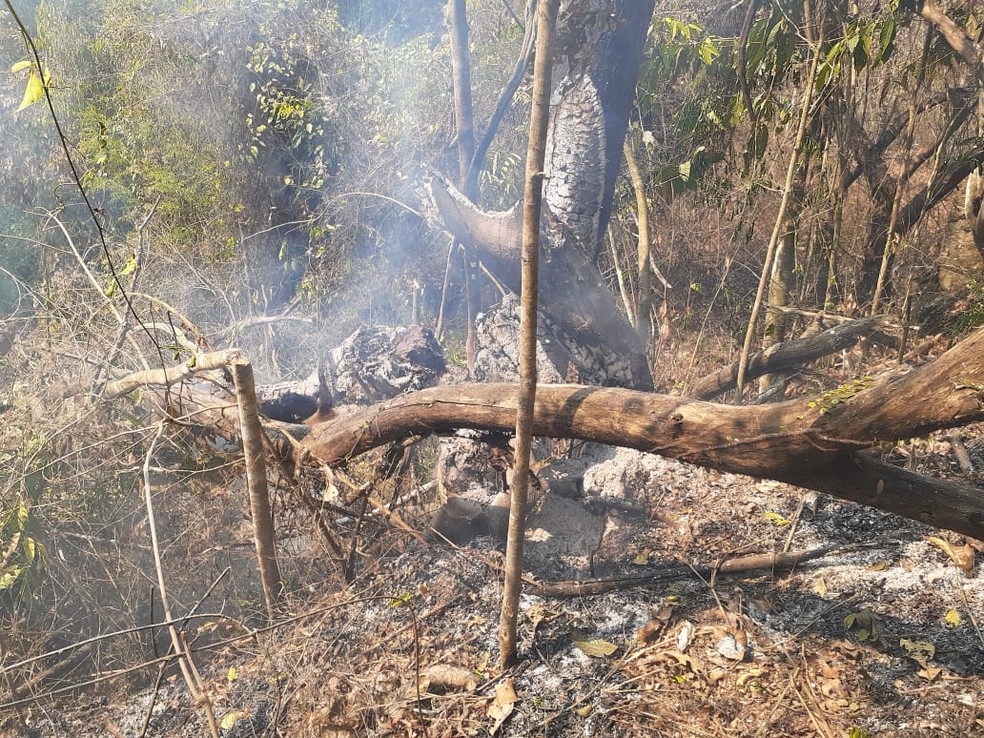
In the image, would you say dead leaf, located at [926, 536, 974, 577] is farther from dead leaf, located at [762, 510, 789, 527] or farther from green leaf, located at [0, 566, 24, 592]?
green leaf, located at [0, 566, 24, 592]

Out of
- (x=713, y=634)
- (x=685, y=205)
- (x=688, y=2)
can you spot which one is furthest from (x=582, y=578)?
(x=688, y=2)

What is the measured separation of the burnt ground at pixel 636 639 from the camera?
A: 2.20m

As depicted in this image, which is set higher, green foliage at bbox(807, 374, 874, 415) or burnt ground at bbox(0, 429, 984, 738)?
green foliage at bbox(807, 374, 874, 415)

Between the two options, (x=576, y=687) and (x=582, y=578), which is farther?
(x=582, y=578)

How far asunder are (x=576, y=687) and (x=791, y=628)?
788 millimetres

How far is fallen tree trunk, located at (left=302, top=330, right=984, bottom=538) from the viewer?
1.80m

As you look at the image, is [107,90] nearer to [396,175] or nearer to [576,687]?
[396,175]

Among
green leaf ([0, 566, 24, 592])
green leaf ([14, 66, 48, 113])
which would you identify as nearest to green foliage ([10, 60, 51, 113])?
green leaf ([14, 66, 48, 113])

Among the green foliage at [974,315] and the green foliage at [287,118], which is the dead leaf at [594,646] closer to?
the green foliage at [974,315]

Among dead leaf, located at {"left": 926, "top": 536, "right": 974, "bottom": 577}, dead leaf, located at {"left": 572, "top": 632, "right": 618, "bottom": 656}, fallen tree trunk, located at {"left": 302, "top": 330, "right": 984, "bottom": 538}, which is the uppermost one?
fallen tree trunk, located at {"left": 302, "top": 330, "right": 984, "bottom": 538}

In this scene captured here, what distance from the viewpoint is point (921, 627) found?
2354mm

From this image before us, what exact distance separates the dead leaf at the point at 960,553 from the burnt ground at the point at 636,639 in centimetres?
1

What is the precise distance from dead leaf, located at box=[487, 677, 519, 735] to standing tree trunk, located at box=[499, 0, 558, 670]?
134 mm

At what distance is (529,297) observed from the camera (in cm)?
202
